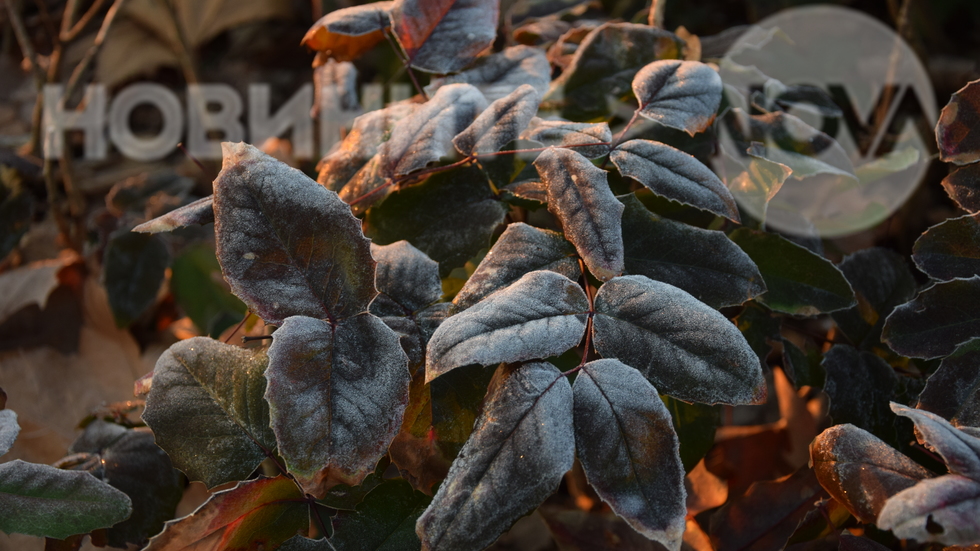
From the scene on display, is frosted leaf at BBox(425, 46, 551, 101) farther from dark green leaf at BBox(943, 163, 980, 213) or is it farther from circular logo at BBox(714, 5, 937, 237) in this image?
dark green leaf at BBox(943, 163, 980, 213)

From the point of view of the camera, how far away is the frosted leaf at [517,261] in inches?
23.0

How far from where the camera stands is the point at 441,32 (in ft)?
2.58

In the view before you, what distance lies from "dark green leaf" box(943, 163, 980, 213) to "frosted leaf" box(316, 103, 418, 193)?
56 centimetres

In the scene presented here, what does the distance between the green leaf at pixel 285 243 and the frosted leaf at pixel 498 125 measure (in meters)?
0.14

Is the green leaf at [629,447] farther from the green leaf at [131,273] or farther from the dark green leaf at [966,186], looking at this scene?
the green leaf at [131,273]

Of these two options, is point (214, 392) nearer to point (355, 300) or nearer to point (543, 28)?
point (355, 300)

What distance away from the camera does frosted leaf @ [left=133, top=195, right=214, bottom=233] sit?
584mm

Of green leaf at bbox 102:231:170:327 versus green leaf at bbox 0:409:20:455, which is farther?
green leaf at bbox 102:231:170:327

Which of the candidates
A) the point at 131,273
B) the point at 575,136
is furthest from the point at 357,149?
the point at 131,273

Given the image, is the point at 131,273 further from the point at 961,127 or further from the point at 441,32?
the point at 961,127

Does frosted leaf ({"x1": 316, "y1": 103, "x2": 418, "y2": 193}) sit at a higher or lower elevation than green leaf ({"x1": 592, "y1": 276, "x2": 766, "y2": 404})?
higher

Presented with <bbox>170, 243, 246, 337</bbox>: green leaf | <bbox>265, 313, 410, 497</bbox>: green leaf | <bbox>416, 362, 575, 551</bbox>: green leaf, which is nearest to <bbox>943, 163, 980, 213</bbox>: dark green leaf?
<bbox>416, 362, 575, 551</bbox>: green leaf

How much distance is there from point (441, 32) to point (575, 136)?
9.6 inches

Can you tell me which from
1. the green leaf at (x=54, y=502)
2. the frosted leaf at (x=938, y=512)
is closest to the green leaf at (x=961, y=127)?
the frosted leaf at (x=938, y=512)
